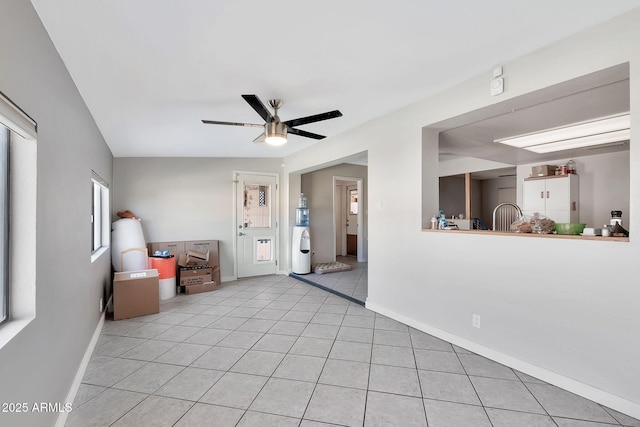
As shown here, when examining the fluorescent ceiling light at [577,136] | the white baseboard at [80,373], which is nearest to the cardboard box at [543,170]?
the fluorescent ceiling light at [577,136]

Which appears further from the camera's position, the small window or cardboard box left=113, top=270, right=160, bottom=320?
the small window

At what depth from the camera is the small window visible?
3520 millimetres

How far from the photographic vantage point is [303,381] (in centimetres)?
204

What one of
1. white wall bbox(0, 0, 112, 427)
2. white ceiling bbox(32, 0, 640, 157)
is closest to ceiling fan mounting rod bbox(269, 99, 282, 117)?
white ceiling bbox(32, 0, 640, 157)

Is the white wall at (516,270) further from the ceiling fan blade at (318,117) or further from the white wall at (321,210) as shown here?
the white wall at (321,210)

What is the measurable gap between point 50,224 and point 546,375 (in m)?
3.46

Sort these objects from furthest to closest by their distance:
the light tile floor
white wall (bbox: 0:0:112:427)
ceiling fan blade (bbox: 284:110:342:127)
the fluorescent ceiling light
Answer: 1. the fluorescent ceiling light
2. ceiling fan blade (bbox: 284:110:342:127)
3. the light tile floor
4. white wall (bbox: 0:0:112:427)

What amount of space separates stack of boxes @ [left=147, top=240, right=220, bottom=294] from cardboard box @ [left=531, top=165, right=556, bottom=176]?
6045 millimetres

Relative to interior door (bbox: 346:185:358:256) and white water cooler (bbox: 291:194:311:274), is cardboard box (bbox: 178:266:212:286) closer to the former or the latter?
white water cooler (bbox: 291:194:311:274)

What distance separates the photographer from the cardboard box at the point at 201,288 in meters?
4.40

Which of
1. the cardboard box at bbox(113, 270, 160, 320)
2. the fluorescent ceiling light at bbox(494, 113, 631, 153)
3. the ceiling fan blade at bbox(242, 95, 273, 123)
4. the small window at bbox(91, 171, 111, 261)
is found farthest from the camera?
the small window at bbox(91, 171, 111, 261)

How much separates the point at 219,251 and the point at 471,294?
424 cm

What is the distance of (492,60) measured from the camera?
2.14 meters

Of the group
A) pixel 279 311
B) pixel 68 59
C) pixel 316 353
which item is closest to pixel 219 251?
pixel 279 311
